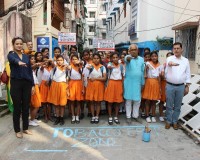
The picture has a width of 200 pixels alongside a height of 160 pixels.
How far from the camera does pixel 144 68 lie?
6.50m

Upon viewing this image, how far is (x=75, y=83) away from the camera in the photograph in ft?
21.0

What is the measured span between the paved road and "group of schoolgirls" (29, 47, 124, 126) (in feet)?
1.59

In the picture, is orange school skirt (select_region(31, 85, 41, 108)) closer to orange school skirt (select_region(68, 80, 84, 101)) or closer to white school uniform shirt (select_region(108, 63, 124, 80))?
orange school skirt (select_region(68, 80, 84, 101))

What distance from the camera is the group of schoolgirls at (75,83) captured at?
6.25 meters

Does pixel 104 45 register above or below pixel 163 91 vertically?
above

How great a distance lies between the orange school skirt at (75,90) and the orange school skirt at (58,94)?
0.53ft

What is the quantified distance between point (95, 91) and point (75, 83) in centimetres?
53

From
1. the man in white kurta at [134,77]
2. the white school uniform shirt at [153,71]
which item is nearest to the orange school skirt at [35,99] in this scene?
the man in white kurta at [134,77]

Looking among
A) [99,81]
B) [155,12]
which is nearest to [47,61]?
[99,81]

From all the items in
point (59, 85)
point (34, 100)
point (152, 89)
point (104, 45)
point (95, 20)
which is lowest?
point (34, 100)

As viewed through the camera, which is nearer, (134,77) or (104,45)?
(134,77)

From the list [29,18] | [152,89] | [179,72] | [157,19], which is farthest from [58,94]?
[157,19]

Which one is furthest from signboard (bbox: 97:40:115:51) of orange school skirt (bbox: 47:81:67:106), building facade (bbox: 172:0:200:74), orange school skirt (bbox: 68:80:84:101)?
orange school skirt (bbox: 47:81:67:106)

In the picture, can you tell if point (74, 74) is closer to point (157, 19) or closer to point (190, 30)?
point (190, 30)
